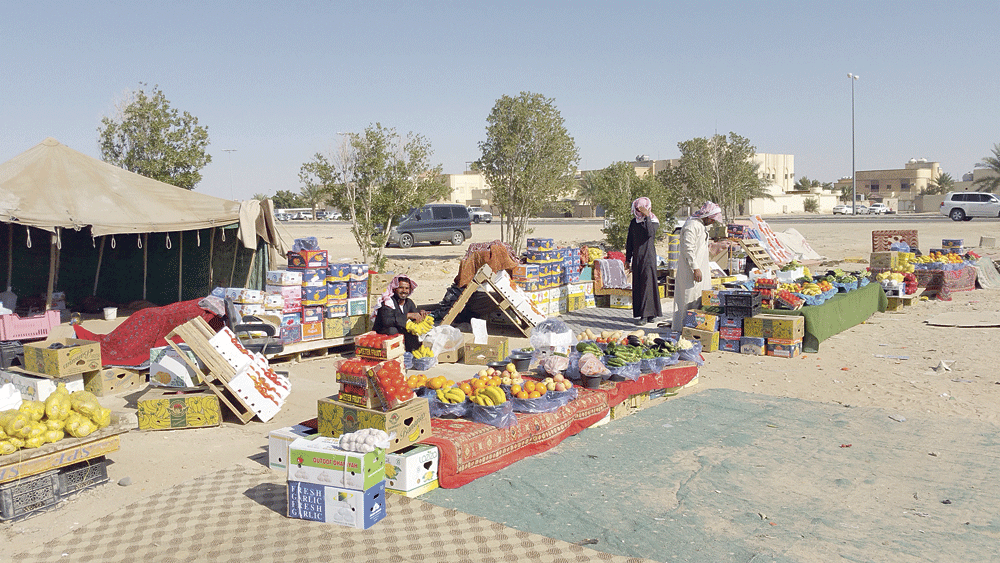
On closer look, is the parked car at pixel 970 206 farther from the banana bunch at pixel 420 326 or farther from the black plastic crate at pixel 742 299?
the banana bunch at pixel 420 326

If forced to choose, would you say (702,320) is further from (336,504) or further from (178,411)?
(336,504)

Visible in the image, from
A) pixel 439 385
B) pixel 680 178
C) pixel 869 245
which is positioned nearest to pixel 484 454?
pixel 439 385

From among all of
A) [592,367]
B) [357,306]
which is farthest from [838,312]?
[357,306]

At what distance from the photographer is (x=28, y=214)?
10812 mm

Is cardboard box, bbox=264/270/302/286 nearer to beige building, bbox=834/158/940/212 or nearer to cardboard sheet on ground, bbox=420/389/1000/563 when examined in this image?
cardboard sheet on ground, bbox=420/389/1000/563

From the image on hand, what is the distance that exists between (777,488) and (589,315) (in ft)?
25.5

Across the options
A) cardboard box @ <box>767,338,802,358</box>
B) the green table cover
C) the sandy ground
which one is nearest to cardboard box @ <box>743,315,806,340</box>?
cardboard box @ <box>767,338,802,358</box>

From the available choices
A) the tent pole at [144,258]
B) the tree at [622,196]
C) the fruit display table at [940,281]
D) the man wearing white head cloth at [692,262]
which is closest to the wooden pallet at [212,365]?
the man wearing white head cloth at [692,262]

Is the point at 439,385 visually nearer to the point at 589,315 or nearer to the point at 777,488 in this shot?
the point at 777,488

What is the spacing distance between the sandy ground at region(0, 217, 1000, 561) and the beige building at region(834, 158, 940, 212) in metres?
79.4

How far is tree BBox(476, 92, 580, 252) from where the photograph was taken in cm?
2120

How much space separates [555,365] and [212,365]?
319 centimetres

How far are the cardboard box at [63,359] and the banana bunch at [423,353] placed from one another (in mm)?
3432

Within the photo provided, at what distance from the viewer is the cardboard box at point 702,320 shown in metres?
10.1
